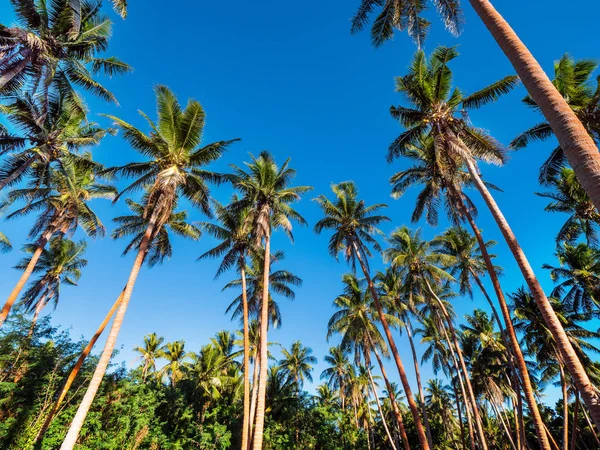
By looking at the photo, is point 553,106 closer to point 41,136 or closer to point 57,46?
point 57,46

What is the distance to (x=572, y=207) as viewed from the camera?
18.4 m

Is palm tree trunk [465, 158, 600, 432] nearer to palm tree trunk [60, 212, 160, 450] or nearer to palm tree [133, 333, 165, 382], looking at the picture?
palm tree trunk [60, 212, 160, 450]

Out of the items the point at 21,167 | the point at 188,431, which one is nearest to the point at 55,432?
the point at 188,431

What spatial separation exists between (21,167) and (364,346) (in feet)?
88.2

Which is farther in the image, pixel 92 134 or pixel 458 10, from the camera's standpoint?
pixel 92 134

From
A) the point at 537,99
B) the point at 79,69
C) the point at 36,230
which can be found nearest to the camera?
the point at 537,99

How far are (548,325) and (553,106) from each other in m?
6.09

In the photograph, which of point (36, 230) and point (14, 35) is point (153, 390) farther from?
point (14, 35)

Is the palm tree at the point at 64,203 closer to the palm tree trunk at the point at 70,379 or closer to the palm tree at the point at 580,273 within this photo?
the palm tree trunk at the point at 70,379

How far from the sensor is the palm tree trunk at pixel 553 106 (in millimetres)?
4004

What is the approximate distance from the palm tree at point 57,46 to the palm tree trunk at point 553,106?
38.4 ft

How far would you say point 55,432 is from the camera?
47.6ft

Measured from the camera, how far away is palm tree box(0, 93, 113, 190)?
1245 centimetres

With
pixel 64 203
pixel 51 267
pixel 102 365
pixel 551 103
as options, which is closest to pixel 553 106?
pixel 551 103
